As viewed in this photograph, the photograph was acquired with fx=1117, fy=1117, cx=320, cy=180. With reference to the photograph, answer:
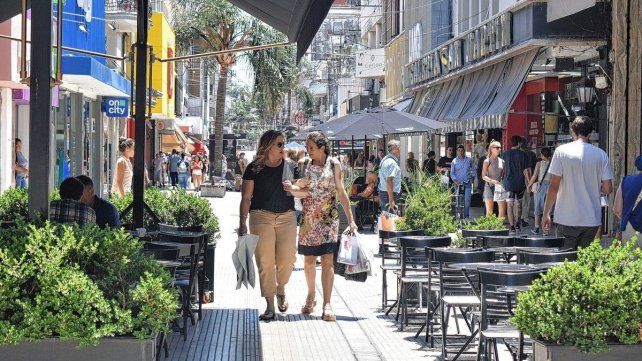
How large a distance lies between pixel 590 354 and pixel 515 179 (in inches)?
638

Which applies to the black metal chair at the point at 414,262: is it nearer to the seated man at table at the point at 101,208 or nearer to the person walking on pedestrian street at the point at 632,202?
the person walking on pedestrian street at the point at 632,202

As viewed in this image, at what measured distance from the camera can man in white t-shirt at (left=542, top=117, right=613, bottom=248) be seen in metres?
9.77

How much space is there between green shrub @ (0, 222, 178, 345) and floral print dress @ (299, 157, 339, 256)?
16.1 ft

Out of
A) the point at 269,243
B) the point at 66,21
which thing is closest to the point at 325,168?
the point at 269,243

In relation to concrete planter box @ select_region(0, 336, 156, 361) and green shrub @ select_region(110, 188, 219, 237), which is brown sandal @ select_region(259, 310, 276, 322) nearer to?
green shrub @ select_region(110, 188, 219, 237)

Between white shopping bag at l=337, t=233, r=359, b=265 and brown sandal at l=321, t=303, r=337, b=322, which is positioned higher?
white shopping bag at l=337, t=233, r=359, b=265

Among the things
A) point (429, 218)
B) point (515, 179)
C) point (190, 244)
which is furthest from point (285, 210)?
point (515, 179)

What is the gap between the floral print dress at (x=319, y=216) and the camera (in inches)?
407

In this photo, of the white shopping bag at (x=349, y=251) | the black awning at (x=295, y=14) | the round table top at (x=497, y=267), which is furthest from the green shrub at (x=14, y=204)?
the round table top at (x=497, y=267)

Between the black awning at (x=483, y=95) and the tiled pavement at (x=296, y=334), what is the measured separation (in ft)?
33.5

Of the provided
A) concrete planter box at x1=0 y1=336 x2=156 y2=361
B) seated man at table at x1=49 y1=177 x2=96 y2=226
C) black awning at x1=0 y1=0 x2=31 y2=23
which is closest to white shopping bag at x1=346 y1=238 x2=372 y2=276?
seated man at table at x1=49 y1=177 x2=96 y2=226

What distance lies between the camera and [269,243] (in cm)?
1021

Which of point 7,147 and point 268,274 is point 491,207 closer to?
point 7,147

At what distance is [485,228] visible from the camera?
1138cm
